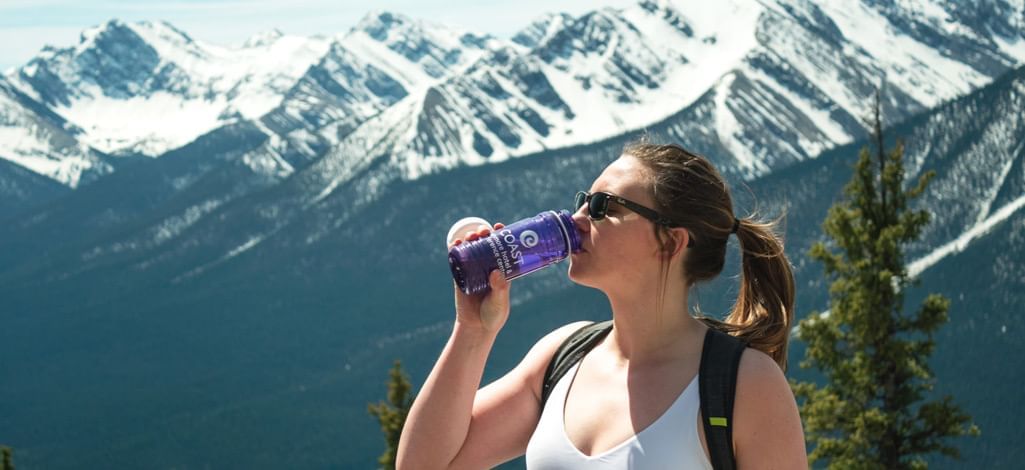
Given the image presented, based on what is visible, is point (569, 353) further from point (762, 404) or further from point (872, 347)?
point (872, 347)

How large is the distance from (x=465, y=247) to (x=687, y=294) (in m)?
0.99

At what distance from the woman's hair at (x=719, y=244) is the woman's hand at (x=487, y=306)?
0.69 m

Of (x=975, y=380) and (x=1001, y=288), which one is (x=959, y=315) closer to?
(x=1001, y=288)

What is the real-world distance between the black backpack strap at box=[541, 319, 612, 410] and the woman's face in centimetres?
37

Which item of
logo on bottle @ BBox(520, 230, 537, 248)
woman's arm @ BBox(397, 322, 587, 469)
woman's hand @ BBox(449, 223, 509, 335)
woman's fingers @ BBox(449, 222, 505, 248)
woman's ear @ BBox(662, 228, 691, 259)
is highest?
woman's ear @ BBox(662, 228, 691, 259)

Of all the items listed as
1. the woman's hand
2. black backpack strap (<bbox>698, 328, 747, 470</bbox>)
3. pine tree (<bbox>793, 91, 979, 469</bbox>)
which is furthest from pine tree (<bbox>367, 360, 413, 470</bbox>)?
black backpack strap (<bbox>698, 328, 747, 470</bbox>)

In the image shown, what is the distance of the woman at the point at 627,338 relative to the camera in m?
5.29

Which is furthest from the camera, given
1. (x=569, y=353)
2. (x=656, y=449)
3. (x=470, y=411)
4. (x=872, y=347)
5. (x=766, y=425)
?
(x=872, y=347)

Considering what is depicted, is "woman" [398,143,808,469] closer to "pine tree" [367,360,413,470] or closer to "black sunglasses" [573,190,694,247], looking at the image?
"black sunglasses" [573,190,694,247]

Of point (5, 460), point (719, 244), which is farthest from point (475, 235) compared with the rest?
point (5, 460)

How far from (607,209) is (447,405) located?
3.65ft

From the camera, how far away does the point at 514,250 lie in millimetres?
5695

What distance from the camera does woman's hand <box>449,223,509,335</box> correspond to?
5641mm

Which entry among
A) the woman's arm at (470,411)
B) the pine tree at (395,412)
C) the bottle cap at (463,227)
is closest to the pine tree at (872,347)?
the woman's arm at (470,411)
